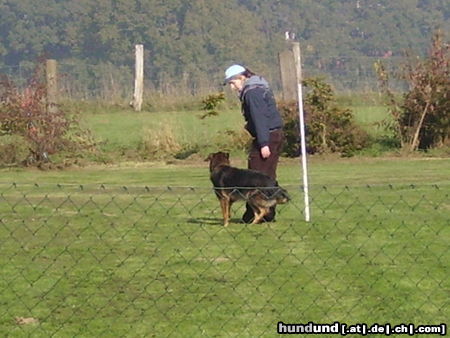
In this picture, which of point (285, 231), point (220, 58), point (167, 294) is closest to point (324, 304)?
point (167, 294)

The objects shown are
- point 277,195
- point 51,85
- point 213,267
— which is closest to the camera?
point 213,267

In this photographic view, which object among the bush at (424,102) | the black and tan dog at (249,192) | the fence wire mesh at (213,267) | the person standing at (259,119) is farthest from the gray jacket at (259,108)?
the bush at (424,102)

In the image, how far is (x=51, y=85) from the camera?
70.5 ft

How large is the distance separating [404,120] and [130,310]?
572 inches

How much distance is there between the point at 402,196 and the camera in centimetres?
1406

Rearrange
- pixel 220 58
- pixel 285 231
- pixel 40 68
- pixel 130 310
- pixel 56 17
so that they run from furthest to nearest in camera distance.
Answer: pixel 56 17
pixel 220 58
pixel 40 68
pixel 285 231
pixel 130 310

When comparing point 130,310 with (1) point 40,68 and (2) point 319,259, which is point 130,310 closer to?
(2) point 319,259

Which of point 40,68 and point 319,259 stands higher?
point 40,68

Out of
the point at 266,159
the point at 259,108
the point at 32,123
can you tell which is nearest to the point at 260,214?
the point at 266,159

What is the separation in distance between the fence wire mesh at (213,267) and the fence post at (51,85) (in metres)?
7.21

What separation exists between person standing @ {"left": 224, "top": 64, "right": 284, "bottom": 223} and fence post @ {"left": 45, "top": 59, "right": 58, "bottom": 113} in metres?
9.00

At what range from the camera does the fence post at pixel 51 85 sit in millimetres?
20859

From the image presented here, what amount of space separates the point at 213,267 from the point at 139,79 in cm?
2090

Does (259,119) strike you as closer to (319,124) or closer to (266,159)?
(266,159)
